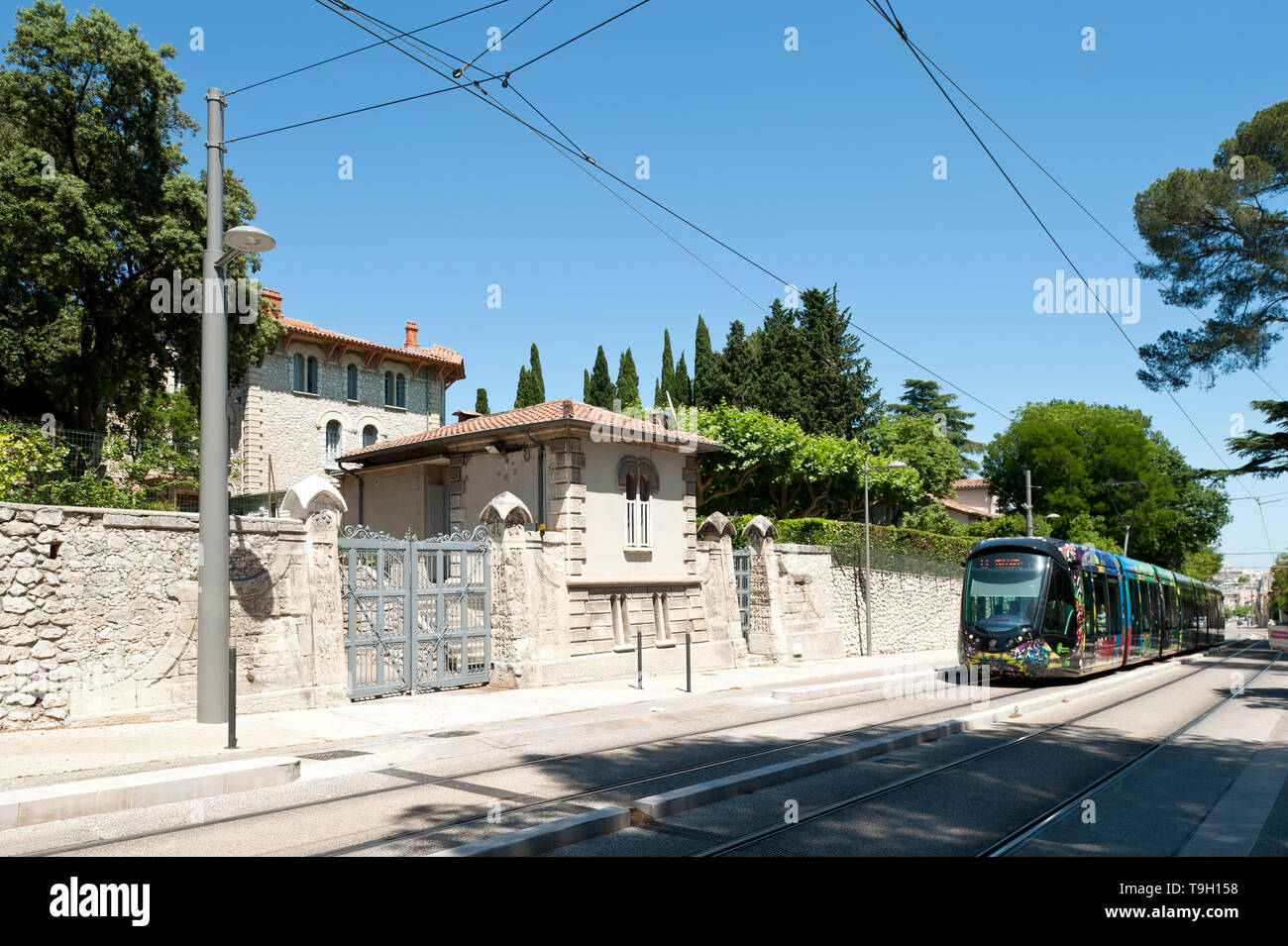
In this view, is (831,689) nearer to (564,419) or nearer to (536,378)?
(564,419)

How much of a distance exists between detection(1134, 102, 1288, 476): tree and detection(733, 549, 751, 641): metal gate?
11855mm

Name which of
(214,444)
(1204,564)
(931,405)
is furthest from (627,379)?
(1204,564)

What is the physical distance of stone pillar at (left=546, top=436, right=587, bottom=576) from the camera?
1888cm

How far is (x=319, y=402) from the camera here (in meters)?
39.9

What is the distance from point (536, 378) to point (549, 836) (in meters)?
57.6

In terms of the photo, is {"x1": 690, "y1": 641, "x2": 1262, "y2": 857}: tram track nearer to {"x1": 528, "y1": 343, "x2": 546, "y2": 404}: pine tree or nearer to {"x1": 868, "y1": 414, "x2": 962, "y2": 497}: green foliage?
{"x1": 868, "y1": 414, "x2": 962, "y2": 497}: green foliage

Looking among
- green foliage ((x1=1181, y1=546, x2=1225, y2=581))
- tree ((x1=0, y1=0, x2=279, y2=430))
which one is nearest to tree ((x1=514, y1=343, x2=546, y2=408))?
tree ((x1=0, y1=0, x2=279, y2=430))

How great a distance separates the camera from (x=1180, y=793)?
7.87 m

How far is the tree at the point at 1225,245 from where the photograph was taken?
70.9 ft

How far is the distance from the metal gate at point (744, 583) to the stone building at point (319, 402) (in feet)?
70.4
